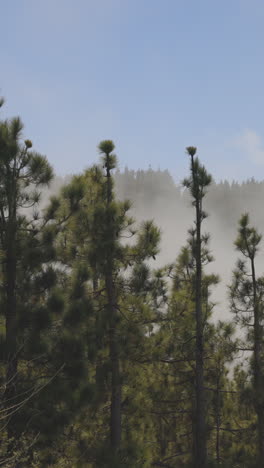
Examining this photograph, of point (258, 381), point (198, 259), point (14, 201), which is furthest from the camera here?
point (258, 381)

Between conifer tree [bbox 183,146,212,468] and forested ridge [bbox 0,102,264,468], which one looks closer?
forested ridge [bbox 0,102,264,468]

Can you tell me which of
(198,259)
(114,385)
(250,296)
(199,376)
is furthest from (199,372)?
(250,296)

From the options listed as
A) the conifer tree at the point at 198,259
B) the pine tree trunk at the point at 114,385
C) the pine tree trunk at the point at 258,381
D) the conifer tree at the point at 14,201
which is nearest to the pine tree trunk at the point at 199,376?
the conifer tree at the point at 198,259

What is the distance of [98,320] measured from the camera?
8203 millimetres

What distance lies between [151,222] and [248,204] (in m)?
151

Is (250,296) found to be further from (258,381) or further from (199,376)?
(199,376)

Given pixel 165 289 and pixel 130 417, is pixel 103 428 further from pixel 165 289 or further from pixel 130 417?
pixel 165 289

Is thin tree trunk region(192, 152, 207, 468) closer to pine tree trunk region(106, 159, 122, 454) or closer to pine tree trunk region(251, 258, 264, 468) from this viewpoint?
pine tree trunk region(106, 159, 122, 454)

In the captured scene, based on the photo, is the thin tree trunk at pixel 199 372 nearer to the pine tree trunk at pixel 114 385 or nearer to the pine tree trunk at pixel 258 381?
the pine tree trunk at pixel 114 385

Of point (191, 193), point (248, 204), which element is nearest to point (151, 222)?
point (191, 193)

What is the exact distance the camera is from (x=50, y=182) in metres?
7.16

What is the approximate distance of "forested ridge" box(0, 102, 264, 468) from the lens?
6.27m

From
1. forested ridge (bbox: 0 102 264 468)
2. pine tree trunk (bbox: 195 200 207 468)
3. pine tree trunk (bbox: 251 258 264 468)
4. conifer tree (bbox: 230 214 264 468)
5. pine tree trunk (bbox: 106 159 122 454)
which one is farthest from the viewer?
conifer tree (bbox: 230 214 264 468)

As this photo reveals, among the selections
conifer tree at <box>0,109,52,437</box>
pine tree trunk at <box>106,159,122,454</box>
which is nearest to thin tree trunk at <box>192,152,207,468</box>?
pine tree trunk at <box>106,159,122,454</box>
